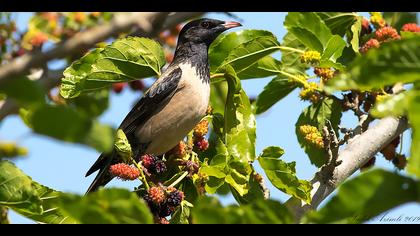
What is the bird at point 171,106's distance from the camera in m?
5.86

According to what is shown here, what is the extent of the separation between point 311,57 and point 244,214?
10.5 ft

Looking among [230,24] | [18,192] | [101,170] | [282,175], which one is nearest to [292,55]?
[282,175]

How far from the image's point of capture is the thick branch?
14.4 ft

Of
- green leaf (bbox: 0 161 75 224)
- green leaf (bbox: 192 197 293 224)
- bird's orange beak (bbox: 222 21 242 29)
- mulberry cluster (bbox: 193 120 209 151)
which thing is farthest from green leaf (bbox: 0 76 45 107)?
bird's orange beak (bbox: 222 21 242 29)

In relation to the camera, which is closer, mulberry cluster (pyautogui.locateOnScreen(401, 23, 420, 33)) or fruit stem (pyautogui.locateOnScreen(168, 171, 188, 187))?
fruit stem (pyautogui.locateOnScreen(168, 171, 188, 187))

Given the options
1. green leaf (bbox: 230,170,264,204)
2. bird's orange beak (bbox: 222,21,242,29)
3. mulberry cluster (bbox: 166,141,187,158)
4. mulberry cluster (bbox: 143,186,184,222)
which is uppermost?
bird's orange beak (bbox: 222,21,242,29)

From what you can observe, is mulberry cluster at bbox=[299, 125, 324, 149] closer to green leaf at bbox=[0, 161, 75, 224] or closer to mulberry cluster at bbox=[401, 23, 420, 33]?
mulberry cluster at bbox=[401, 23, 420, 33]

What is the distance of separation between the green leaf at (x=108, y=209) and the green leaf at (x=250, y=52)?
304 centimetres

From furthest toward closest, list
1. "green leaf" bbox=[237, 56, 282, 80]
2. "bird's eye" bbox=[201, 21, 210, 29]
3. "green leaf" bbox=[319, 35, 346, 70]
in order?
1. "bird's eye" bbox=[201, 21, 210, 29]
2. "green leaf" bbox=[237, 56, 282, 80]
3. "green leaf" bbox=[319, 35, 346, 70]

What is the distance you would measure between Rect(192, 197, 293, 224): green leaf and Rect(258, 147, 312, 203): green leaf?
7.33 feet

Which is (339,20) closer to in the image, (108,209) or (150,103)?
(150,103)

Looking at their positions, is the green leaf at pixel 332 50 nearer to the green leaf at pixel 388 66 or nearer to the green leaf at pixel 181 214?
the green leaf at pixel 181 214

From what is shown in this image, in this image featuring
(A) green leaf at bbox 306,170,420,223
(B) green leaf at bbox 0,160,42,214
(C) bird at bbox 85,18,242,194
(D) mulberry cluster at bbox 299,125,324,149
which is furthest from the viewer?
(C) bird at bbox 85,18,242,194

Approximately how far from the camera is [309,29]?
16.6 feet
